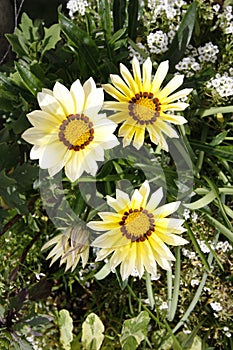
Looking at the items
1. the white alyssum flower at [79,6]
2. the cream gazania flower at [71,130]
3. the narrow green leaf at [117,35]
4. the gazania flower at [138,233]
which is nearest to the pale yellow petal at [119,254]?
the gazania flower at [138,233]

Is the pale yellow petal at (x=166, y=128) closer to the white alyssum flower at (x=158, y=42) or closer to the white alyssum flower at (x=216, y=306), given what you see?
the white alyssum flower at (x=158, y=42)

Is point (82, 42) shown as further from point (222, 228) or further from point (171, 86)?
point (222, 228)

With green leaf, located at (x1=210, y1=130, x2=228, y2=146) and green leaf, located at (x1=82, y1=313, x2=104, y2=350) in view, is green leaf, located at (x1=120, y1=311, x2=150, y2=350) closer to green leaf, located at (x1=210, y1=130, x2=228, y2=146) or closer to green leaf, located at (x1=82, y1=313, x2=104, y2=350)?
green leaf, located at (x1=82, y1=313, x2=104, y2=350)

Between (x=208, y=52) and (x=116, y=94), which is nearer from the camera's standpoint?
(x=116, y=94)

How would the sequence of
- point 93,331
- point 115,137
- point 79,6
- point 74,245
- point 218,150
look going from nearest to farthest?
point 115,137 → point 74,245 → point 218,150 → point 79,6 → point 93,331

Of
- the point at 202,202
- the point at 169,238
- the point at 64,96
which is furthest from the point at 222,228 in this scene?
the point at 64,96

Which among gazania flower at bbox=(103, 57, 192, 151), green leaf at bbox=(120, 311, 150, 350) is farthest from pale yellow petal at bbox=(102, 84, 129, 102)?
green leaf at bbox=(120, 311, 150, 350)

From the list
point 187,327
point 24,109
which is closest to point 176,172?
point 24,109
